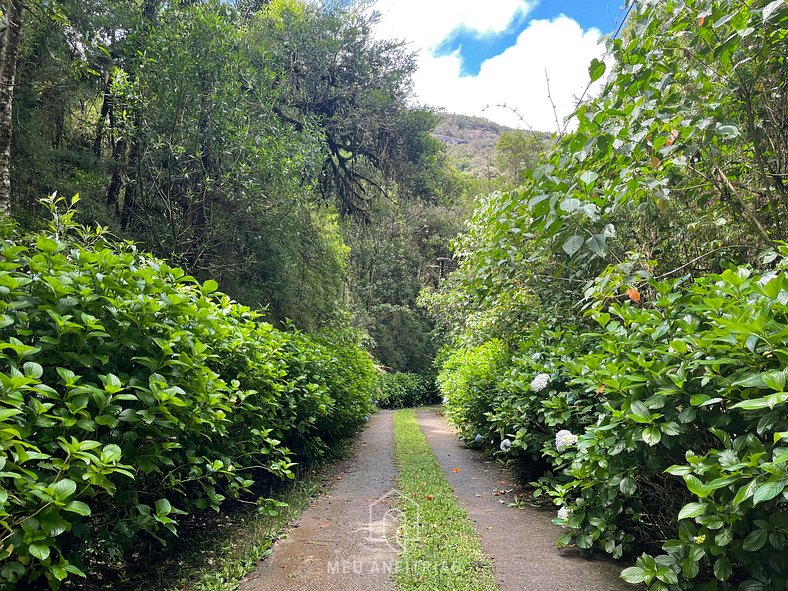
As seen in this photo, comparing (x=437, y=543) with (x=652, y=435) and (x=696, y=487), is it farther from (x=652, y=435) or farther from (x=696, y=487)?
(x=696, y=487)

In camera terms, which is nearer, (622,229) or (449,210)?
(622,229)

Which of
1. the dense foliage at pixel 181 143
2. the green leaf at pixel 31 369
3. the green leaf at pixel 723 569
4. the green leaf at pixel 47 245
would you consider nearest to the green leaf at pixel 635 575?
the green leaf at pixel 723 569

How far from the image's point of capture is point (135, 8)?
20.6 feet

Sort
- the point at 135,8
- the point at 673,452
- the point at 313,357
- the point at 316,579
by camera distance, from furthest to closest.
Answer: the point at 135,8 → the point at 313,357 → the point at 316,579 → the point at 673,452

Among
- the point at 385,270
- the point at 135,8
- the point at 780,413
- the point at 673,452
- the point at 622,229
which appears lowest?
the point at 673,452

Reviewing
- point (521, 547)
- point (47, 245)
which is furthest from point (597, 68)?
point (521, 547)

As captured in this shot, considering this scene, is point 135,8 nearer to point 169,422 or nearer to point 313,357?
point 313,357

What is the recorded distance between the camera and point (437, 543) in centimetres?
309

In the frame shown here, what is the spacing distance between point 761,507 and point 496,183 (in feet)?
58.1

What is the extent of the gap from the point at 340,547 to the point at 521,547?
1211 mm

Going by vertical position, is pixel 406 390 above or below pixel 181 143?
below

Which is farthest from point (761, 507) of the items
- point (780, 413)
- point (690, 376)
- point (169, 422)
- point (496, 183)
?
point (496, 183)

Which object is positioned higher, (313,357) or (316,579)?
(313,357)

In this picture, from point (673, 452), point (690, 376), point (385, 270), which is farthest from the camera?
point (385, 270)
